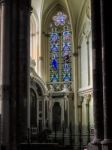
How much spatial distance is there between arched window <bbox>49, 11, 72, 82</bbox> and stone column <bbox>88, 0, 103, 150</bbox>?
1800cm

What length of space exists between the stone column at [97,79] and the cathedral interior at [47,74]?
4.17m

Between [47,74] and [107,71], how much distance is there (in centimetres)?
1920

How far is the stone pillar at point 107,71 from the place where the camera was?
37.8ft

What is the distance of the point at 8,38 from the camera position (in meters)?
17.0

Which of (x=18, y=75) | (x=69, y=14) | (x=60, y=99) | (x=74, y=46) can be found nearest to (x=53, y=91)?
(x=60, y=99)

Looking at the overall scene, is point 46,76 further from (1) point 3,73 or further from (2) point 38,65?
(1) point 3,73

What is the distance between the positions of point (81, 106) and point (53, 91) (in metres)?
2.34

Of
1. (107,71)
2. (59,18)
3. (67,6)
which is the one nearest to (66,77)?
(59,18)

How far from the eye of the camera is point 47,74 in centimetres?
3097

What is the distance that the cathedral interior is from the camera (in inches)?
648

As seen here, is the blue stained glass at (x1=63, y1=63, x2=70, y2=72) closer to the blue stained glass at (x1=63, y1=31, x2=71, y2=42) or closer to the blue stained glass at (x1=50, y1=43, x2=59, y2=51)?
the blue stained glass at (x1=50, y1=43, x2=59, y2=51)

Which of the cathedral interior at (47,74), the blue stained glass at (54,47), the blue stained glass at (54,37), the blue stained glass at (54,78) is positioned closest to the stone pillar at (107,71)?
the cathedral interior at (47,74)

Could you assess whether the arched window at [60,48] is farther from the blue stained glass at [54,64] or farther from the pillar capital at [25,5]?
the pillar capital at [25,5]

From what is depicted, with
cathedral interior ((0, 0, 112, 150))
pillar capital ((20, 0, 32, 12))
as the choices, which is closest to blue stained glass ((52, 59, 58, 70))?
cathedral interior ((0, 0, 112, 150))
